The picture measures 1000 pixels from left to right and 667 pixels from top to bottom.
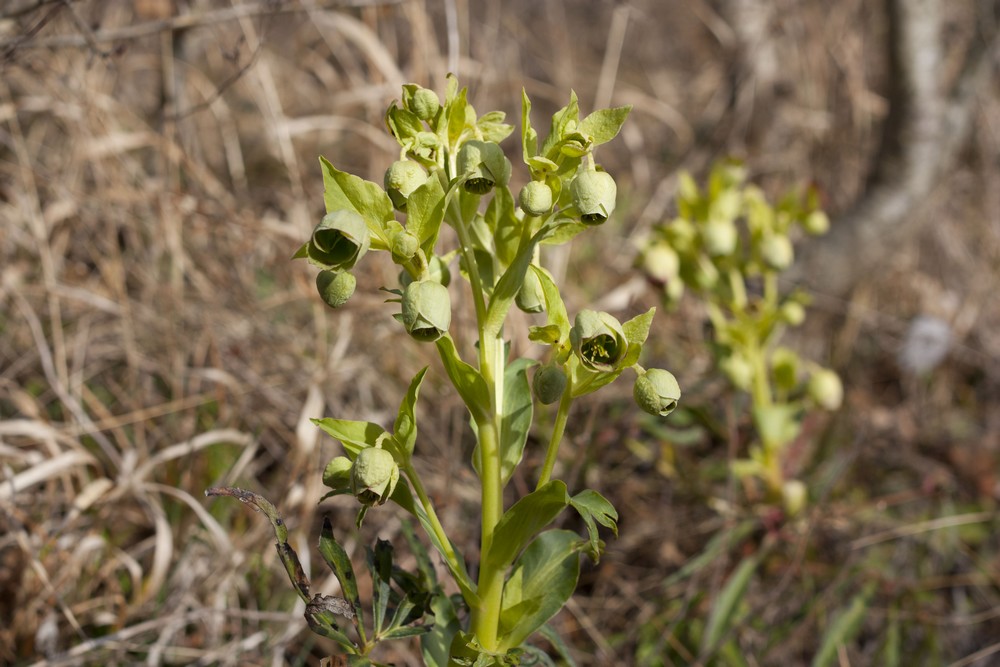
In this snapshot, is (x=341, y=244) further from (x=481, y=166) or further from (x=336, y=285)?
(x=481, y=166)

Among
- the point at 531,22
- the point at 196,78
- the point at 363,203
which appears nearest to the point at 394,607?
the point at 363,203

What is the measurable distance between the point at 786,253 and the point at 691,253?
18 cm

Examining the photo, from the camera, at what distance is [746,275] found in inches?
65.6

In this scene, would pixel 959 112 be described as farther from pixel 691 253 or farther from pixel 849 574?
pixel 849 574

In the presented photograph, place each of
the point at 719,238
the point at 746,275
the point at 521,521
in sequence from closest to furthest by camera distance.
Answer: the point at 521,521 → the point at 719,238 → the point at 746,275

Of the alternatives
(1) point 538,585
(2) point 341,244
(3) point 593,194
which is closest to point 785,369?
(1) point 538,585

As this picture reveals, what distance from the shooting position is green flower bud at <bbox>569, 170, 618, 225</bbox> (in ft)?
2.44

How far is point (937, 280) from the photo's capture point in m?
2.76

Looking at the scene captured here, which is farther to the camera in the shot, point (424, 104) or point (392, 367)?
point (392, 367)

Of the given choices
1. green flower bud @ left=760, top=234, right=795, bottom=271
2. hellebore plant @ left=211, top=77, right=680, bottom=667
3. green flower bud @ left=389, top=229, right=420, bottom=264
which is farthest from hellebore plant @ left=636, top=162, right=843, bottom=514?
green flower bud @ left=389, top=229, right=420, bottom=264

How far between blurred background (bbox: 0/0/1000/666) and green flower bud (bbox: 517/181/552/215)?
608mm

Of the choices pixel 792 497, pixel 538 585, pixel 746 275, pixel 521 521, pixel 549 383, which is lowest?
pixel 792 497

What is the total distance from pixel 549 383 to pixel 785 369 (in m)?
1.03

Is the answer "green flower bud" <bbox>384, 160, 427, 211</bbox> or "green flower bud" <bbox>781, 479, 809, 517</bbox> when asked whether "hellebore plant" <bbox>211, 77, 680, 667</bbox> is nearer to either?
"green flower bud" <bbox>384, 160, 427, 211</bbox>
